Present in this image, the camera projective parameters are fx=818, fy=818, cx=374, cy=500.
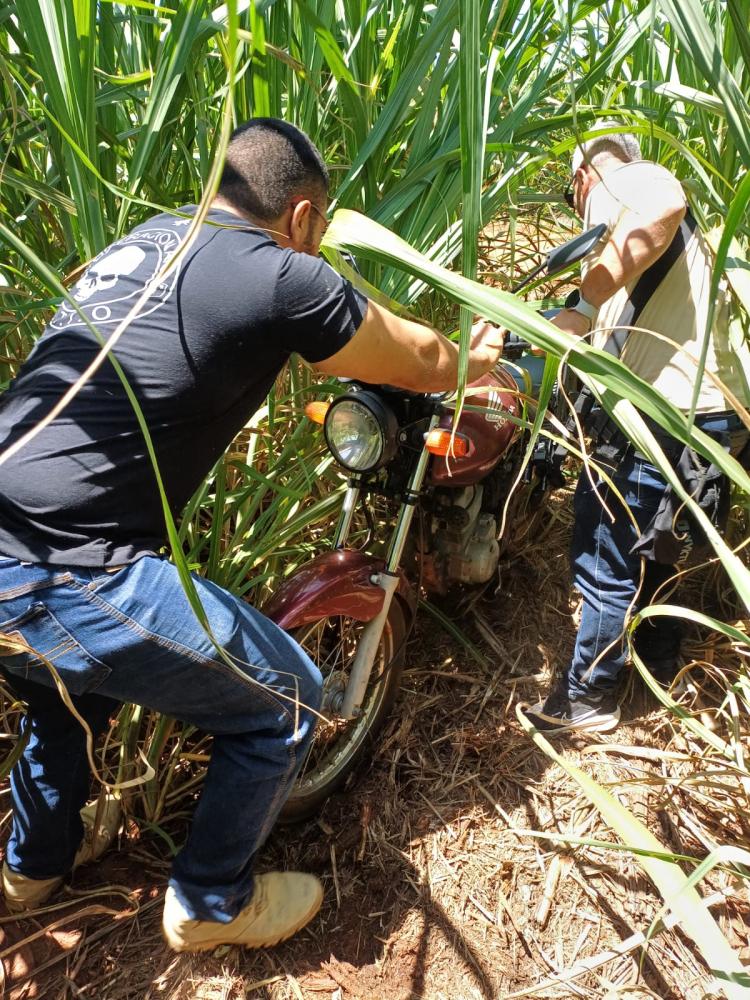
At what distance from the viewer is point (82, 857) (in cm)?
202

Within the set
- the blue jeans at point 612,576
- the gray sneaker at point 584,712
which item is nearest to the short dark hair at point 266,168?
the blue jeans at point 612,576

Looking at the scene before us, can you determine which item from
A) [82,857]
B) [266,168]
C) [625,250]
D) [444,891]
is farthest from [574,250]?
[82,857]

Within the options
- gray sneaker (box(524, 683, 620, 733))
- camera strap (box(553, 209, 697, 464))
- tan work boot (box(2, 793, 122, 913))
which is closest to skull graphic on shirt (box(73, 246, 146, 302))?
camera strap (box(553, 209, 697, 464))

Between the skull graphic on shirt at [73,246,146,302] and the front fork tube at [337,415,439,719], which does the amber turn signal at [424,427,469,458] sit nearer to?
the front fork tube at [337,415,439,719]

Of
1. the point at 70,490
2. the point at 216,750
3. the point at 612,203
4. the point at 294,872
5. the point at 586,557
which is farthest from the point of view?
the point at 586,557

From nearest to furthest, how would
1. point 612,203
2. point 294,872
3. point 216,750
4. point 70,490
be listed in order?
point 70,490 → point 216,750 → point 294,872 → point 612,203

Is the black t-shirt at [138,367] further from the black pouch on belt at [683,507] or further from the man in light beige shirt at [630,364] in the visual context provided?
the black pouch on belt at [683,507]

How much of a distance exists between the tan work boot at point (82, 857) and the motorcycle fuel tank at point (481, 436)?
116cm

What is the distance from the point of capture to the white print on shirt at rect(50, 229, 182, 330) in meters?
1.47

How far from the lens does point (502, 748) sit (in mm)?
2395

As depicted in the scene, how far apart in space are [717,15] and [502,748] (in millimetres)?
1948

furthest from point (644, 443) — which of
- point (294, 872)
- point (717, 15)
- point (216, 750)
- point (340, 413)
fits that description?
point (294, 872)

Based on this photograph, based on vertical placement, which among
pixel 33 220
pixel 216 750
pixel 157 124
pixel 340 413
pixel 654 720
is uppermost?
pixel 157 124

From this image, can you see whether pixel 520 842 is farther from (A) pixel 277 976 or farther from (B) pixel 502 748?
(A) pixel 277 976
